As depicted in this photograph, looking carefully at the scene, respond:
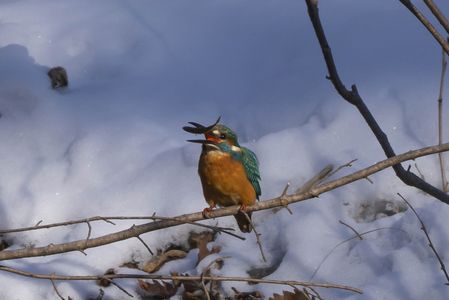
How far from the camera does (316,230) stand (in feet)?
13.8

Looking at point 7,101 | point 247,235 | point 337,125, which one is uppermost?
point 337,125

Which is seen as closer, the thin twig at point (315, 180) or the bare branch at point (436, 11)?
the bare branch at point (436, 11)

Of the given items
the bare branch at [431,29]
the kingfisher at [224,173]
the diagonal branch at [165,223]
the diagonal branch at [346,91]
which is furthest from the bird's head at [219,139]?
the bare branch at [431,29]

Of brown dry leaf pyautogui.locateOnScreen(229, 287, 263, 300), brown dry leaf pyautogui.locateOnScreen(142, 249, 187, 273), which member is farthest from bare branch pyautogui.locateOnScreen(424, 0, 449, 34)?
brown dry leaf pyautogui.locateOnScreen(142, 249, 187, 273)

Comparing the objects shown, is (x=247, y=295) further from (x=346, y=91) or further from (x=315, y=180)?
(x=346, y=91)

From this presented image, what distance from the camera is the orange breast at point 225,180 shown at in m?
3.78

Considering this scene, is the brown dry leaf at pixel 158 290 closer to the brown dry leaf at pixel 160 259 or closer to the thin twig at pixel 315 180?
the brown dry leaf at pixel 160 259

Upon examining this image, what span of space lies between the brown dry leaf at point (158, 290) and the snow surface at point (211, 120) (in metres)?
0.10

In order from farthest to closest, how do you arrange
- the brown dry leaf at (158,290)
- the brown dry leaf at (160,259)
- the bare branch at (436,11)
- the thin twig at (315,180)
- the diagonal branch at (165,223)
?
the thin twig at (315,180) → the brown dry leaf at (160,259) → the brown dry leaf at (158,290) → the diagonal branch at (165,223) → the bare branch at (436,11)

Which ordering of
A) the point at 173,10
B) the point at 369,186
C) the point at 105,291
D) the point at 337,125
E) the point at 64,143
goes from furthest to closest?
the point at 173,10
the point at 64,143
the point at 337,125
the point at 369,186
the point at 105,291

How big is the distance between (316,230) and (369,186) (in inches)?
15.4

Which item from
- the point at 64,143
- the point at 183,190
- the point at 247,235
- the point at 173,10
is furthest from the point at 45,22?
the point at 247,235

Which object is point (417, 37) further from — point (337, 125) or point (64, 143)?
point (64, 143)

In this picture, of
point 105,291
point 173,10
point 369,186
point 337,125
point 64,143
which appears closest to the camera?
point 105,291
